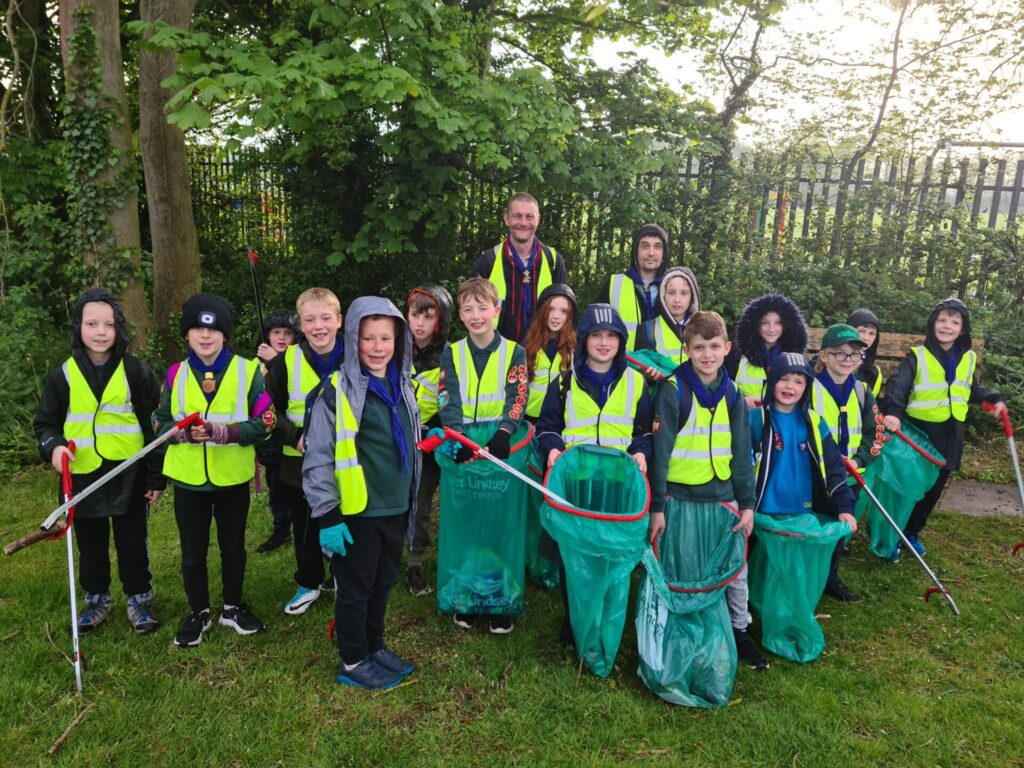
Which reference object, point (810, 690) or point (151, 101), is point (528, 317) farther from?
point (151, 101)

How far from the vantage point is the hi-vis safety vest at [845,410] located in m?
3.83

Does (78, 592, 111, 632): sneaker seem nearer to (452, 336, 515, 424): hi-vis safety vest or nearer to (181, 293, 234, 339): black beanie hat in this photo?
(181, 293, 234, 339): black beanie hat

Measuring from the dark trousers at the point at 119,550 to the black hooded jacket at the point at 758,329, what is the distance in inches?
138

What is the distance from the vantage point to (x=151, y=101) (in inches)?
275

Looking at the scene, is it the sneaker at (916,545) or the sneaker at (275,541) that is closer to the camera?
the sneaker at (275,541)

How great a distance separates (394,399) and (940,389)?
365 cm

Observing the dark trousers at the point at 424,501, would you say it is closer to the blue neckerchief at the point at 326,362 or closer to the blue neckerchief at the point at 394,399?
the blue neckerchief at the point at 326,362

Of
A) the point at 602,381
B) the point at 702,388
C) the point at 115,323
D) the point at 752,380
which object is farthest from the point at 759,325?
the point at 115,323

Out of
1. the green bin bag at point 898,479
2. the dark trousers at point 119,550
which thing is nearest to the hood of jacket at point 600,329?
the green bin bag at point 898,479

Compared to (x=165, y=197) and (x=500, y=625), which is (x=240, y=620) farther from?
(x=165, y=197)

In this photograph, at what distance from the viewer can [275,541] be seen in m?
4.55

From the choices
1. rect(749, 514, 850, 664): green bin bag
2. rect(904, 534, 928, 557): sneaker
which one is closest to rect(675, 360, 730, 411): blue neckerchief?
rect(749, 514, 850, 664): green bin bag

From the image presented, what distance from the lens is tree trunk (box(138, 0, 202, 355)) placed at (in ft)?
22.9

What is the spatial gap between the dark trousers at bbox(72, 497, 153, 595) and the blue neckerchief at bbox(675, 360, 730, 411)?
283cm
